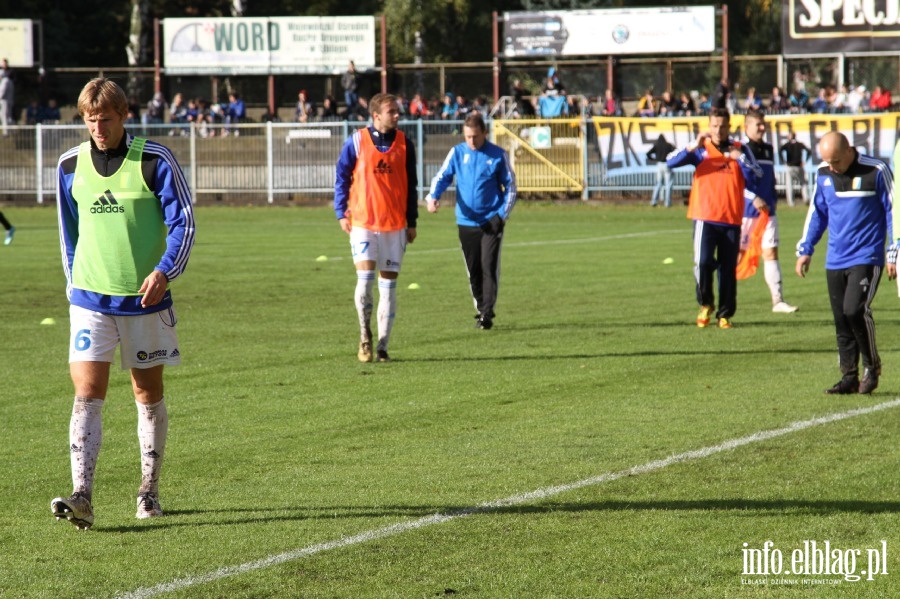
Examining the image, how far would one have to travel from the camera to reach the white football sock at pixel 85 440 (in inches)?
255

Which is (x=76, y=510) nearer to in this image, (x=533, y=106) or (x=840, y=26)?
(x=533, y=106)

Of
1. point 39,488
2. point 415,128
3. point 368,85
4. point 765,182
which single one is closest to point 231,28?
point 368,85

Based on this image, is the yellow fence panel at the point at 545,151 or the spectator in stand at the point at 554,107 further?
the spectator in stand at the point at 554,107

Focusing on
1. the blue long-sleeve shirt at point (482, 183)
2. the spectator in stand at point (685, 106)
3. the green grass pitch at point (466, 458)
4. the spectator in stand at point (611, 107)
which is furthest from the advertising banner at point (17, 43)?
the blue long-sleeve shirt at point (482, 183)

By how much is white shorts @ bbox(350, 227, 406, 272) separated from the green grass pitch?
826 mm

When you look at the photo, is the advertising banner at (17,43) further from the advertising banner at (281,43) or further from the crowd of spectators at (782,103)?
the crowd of spectators at (782,103)

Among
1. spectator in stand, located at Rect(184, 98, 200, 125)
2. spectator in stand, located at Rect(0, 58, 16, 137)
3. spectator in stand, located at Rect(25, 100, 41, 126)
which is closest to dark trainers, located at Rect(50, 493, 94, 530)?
spectator in stand, located at Rect(184, 98, 200, 125)

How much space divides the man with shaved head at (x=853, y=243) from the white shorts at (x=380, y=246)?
11.1 feet

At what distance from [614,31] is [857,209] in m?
36.6

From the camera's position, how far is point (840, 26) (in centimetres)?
4031

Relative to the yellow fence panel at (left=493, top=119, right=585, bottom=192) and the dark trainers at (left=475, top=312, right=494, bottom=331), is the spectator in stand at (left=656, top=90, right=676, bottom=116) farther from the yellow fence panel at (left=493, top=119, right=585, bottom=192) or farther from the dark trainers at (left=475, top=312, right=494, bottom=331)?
the dark trainers at (left=475, top=312, right=494, bottom=331)

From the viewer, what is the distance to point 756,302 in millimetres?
16766

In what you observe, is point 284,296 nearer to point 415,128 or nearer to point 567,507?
point 567,507

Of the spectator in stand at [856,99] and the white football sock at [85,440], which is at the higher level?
the spectator in stand at [856,99]
